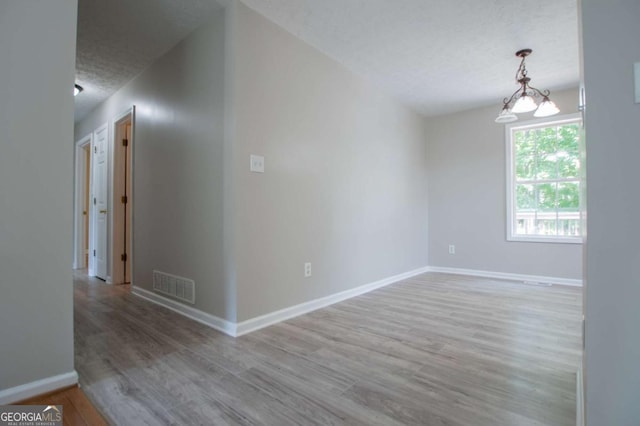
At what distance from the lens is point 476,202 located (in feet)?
15.0

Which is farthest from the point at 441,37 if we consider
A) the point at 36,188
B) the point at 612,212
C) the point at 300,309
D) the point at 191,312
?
the point at 191,312

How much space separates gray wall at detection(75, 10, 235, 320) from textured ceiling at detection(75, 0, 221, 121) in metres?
0.09

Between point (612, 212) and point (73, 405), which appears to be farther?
point (73, 405)

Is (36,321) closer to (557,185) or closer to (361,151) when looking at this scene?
(361,151)

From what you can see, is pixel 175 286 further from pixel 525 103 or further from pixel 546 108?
pixel 546 108

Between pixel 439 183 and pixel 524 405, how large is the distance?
3928mm

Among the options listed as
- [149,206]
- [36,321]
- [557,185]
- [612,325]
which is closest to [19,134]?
[36,321]

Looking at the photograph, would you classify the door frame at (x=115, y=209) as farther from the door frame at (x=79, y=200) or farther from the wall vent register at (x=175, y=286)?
the door frame at (x=79, y=200)

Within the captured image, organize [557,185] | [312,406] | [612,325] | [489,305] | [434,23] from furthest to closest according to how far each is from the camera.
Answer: [557,185] → [489,305] → [434,23] → [312,406] → [612,325]

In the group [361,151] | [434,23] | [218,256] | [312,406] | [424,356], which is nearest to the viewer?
[312,406]

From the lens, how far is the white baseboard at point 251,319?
2250 mm

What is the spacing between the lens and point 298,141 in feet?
8.98

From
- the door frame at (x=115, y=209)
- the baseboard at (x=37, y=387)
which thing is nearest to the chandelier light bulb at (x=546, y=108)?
the baseboard at (x=37, y=387)

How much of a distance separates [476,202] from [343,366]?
373 cm
